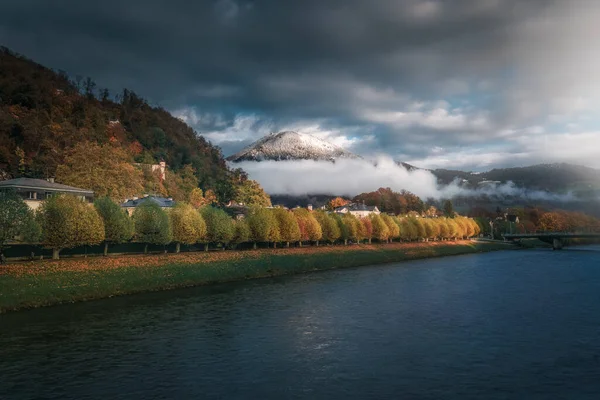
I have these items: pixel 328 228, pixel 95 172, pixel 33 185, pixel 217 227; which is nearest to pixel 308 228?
pixel 328 228

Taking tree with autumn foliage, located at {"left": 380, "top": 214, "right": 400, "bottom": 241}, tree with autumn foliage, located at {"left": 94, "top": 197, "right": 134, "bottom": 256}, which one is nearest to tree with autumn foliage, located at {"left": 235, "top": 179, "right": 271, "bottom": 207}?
tree with autumn foliage, located at {"left": 380, "top": 214, "right": 400, "bottom": 241}

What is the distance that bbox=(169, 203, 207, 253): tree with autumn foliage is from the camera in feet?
293

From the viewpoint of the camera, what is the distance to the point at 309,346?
3609 cm

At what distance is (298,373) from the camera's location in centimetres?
2948

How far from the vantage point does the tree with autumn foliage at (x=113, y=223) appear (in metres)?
76.5

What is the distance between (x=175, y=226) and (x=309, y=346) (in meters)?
58.2

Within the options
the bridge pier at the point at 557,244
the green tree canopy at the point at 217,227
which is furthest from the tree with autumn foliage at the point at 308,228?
the bridge pier at the point at 557,244

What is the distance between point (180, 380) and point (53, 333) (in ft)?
58.6

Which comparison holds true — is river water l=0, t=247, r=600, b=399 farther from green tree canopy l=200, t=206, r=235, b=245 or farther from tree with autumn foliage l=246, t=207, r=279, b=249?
tree with autumn foliage l=246, t=207, r=279, b=249

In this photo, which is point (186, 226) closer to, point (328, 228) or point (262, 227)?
point (262, 227)

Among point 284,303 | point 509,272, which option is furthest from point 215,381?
point 509,272

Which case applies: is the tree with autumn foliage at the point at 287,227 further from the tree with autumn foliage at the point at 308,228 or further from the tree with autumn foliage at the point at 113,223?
the tree with autumn foliage at the point at 113,223

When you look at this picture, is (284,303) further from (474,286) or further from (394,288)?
(474,286)

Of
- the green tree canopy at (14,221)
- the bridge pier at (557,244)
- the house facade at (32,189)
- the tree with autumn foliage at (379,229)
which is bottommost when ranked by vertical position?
the bridge pier at (557,244)
